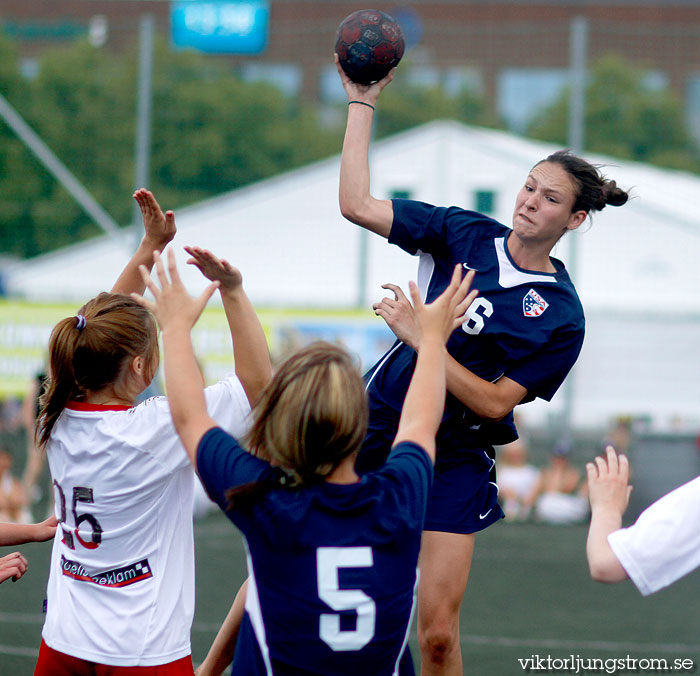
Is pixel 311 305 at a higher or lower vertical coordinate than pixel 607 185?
lower

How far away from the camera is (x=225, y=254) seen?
12.4 m

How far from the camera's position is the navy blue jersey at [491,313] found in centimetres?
337

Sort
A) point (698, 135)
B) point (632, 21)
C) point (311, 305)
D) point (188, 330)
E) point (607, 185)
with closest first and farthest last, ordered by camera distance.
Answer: point (188, 330) → point (607, 185) → point (311, 305) → point (698, 135) → point (632, 21)

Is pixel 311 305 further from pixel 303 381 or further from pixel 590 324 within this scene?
pixel 303 381

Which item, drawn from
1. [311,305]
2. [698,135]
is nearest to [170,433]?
[311,305]

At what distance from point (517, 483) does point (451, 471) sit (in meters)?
7.44

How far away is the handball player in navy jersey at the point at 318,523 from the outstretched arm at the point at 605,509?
1.29 feet

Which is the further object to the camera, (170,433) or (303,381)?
(170,433)

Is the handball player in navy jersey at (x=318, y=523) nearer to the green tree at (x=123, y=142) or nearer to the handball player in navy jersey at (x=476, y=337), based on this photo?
the handball player in navy jersey at (x=476, y=337)

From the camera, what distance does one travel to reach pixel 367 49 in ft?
10.6

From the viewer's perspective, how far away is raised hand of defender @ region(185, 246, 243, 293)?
8.71 feet

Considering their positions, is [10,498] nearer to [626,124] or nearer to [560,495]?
[560,495]

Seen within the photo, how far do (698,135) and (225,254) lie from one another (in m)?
7.25

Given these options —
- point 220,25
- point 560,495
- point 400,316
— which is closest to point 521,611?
point 400,316
